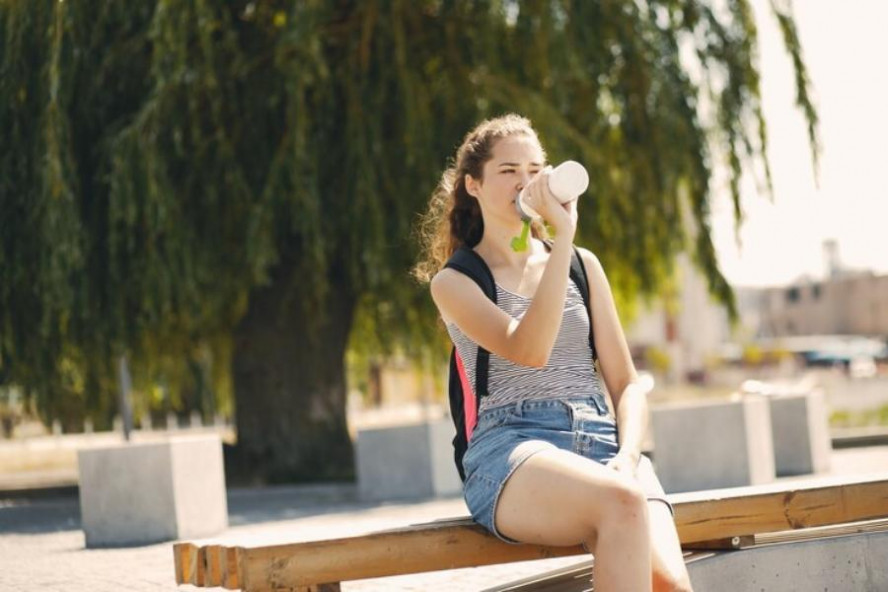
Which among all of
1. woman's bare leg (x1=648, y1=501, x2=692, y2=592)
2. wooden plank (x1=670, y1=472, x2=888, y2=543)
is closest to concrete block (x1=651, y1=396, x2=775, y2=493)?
wooden plank (x1=670, y1=472, x2=888, y2=543)

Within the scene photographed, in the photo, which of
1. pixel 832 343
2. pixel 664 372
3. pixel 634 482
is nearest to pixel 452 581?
pixel 634 482

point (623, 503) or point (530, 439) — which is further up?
point (530, 439)

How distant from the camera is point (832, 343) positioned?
298ft

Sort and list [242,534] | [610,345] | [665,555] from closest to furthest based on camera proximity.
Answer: [665,555] → [610,345] → [242,534]

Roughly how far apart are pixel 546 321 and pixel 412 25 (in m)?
10.0

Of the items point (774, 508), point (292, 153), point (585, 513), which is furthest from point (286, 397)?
point (585, 513)

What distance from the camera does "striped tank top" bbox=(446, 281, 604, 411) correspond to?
13.8 feet

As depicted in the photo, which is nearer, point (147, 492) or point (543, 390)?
point (543, 390)

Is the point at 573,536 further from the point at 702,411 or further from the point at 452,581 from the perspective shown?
the point at 702,411

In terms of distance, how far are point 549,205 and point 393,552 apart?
1156mm

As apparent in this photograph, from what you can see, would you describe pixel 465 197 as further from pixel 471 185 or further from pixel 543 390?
pixel 543 390

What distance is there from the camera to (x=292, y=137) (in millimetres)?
12391

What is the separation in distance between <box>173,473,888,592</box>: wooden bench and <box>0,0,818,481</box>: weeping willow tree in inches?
291

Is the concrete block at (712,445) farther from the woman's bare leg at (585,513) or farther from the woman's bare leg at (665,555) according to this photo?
the woman's bare leg at (585,513)
